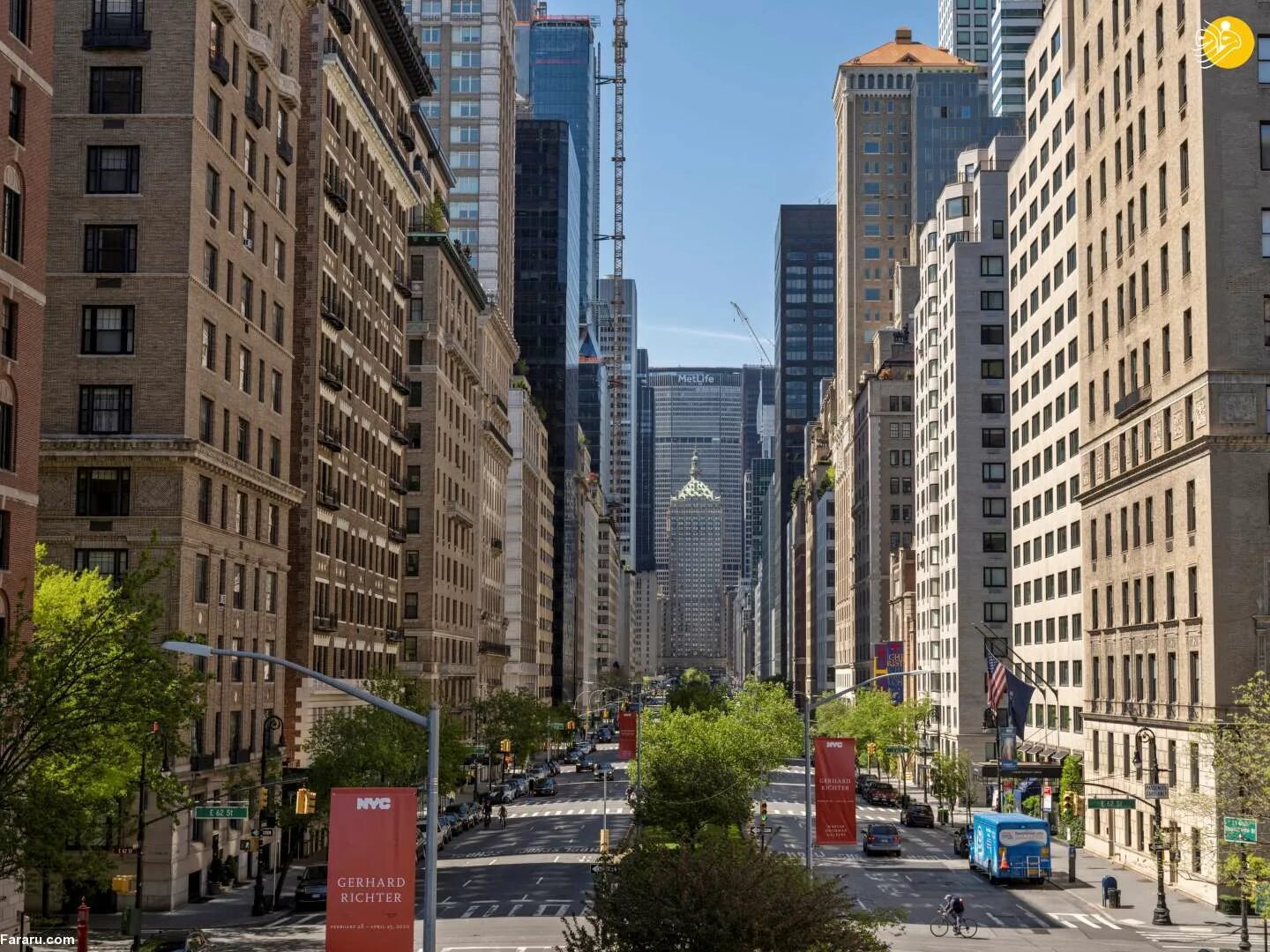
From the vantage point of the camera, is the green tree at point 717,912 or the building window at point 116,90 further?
the building window at point 116,90

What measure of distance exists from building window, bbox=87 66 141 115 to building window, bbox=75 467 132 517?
14.9m

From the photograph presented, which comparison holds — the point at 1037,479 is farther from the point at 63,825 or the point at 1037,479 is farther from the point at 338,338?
the point at 63,825

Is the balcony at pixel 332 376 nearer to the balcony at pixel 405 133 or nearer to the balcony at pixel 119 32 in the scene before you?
the balcony at pixel 119 32

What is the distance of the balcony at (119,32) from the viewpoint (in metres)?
65.9

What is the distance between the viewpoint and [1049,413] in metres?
110

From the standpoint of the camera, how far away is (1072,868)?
77.7 meters

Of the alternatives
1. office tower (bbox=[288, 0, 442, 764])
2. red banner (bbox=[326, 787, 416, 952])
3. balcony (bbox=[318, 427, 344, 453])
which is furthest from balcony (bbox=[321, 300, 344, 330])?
red banner (bbox=[326, 787, 416, 952])

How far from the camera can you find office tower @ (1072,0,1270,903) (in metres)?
68.9

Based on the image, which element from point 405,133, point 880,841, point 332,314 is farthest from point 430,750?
point 405,133

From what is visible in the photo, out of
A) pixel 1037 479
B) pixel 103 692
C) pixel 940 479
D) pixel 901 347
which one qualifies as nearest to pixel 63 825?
pixel 103 692

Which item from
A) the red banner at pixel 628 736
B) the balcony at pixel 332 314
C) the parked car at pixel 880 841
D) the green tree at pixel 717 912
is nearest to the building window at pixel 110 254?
the balcony at pixel 332 314

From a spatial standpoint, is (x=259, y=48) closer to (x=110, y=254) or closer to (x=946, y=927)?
(x=110, y=254)

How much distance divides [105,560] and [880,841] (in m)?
46.8
